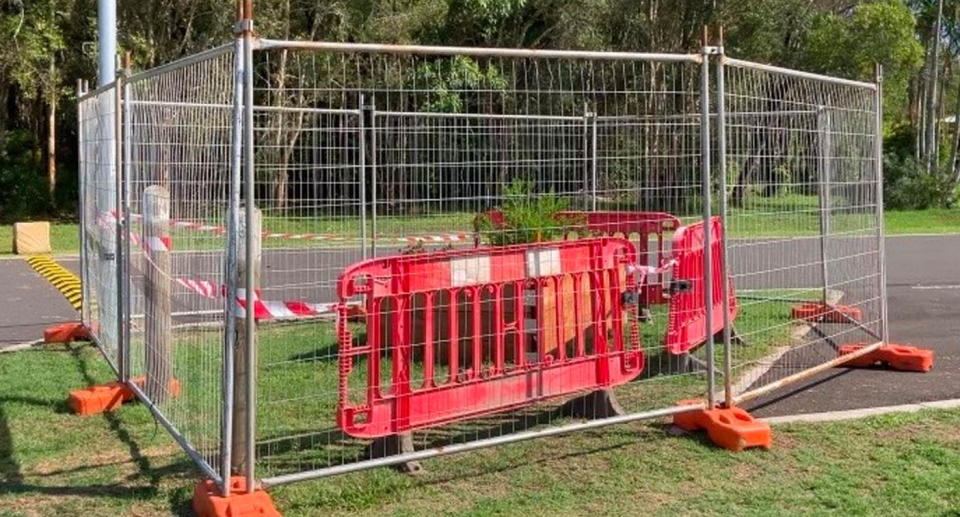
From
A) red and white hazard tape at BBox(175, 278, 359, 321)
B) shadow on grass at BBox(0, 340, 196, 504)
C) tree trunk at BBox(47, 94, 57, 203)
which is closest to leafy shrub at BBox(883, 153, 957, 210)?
tree trunk at BBox(47, 94, 57, 203)

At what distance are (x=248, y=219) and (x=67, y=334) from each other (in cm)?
563

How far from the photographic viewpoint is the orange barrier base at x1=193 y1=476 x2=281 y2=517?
16.4 ft

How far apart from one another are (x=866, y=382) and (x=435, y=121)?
6.65 m

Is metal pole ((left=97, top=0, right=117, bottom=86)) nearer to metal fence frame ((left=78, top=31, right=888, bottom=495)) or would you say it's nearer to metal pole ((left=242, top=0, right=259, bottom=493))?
metal fence frame ((left=78, top=31, right=888, bottom=495))

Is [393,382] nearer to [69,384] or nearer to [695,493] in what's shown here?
[695,493]

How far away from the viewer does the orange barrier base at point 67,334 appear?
32.3ft

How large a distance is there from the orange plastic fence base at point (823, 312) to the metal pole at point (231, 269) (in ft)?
19.5

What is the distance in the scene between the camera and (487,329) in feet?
23.1

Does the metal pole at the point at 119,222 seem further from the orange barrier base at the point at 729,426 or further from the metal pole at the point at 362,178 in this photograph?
the orange barrier base at the point at 729,426

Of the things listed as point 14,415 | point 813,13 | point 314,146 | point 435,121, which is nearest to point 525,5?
point 813,13

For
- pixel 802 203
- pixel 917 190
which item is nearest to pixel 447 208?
pixel 802 203

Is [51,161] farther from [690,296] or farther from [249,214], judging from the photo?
[249,214]

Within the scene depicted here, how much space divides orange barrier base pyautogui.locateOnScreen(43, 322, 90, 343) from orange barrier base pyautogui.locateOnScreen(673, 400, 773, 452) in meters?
5.91

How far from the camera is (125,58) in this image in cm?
800
